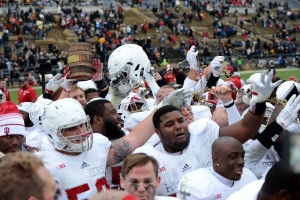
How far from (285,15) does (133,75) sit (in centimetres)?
3757

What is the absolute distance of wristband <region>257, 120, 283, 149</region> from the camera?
12.8ft

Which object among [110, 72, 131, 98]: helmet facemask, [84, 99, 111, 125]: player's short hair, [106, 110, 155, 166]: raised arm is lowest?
[110, 72, 131, 98]: helmet facemask

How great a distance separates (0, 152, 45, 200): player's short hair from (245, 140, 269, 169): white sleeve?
2254mm

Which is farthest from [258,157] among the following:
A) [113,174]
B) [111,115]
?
[111,115]

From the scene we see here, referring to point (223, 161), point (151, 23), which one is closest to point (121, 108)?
point (223, 161)

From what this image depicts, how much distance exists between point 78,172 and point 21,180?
142 cm

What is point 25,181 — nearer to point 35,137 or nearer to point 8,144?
point 8,144

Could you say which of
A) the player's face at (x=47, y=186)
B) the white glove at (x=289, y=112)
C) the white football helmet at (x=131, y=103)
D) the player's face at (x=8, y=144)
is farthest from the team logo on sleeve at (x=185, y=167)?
the white football helmet at (x=131, y=103)

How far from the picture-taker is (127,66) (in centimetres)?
562

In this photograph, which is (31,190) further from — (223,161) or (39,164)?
(223,161)

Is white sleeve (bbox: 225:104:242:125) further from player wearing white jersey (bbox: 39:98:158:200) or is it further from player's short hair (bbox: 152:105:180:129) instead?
player wearing white jersey (bbox: 39:98:158:200)

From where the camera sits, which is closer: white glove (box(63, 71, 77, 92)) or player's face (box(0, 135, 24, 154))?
player's face (box(0, 135, 24, 154))

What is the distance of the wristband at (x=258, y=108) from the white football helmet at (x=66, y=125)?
4.06 feet

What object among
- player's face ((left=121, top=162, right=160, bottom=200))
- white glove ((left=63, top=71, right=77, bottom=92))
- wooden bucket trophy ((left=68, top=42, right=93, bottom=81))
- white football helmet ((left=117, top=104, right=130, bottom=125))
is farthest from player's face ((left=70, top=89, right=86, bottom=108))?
player's face ((left=121, top=162, right=160, bottom=200))
